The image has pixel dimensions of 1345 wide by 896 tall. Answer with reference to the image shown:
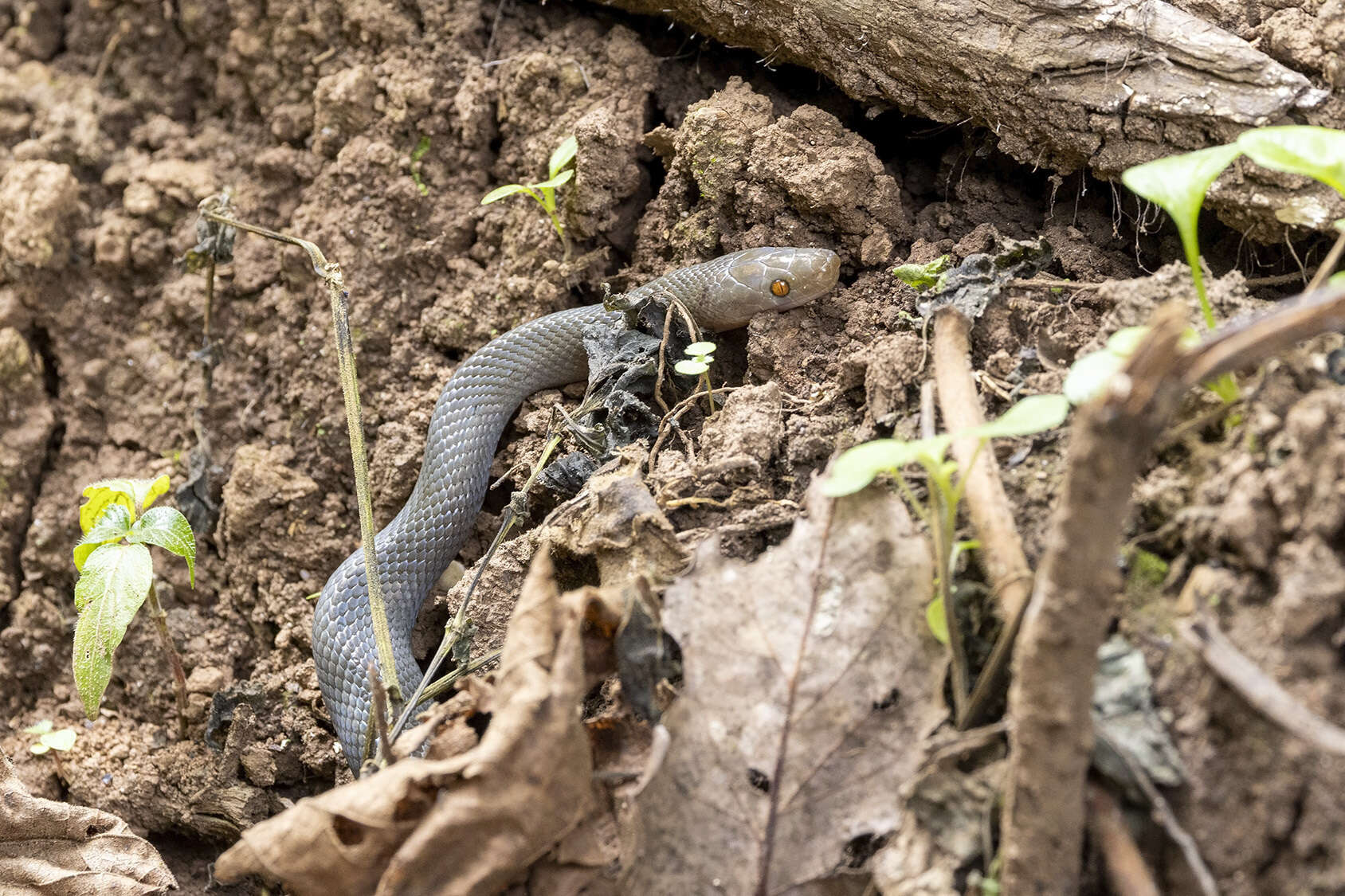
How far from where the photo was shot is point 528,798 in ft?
6.09

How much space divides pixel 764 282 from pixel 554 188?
3.02 ft

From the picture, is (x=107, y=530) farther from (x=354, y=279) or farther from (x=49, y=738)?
(x=354, y=279)

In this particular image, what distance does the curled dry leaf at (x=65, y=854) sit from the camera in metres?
2.78

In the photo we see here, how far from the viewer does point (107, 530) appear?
313 cm

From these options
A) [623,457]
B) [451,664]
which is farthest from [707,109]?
[451,664]

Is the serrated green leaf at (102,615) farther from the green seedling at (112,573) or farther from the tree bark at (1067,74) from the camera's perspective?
the tree bark at (1067,74)

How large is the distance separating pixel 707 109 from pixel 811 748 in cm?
254

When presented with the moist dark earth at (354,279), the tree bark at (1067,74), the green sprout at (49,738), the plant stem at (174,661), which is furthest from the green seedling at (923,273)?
the green sprout at (49,738)

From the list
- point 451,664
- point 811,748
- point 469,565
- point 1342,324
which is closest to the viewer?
point 1342,324

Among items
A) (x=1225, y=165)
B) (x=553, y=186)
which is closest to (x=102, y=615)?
(x=553, y=186)

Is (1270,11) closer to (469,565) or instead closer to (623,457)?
(623,457)

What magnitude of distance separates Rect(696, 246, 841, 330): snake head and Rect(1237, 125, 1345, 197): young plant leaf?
1748 millimetres

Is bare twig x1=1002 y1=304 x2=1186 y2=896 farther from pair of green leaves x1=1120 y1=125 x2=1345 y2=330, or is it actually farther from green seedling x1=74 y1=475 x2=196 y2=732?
green seedling x1=74 y1=475 x2=196 y2=732

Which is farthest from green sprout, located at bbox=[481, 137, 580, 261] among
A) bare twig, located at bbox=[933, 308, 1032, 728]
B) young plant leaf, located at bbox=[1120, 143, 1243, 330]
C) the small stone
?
young plant leaf, located at bbox=[1120, 143, 1243, 330]
